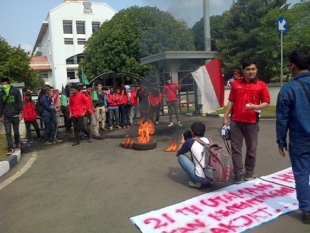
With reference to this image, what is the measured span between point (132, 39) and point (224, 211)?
83.3 ft

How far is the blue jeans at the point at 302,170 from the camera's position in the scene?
3.34 meters

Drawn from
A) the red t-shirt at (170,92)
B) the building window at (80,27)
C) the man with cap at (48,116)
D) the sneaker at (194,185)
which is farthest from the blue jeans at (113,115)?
the building window at (80,27)

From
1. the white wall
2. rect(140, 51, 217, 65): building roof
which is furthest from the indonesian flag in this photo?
the white wall

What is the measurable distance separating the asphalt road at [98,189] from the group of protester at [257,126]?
0.35m

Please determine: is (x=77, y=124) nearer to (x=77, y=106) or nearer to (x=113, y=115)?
(x=77, y=106)

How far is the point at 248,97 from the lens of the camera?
15.1 feet

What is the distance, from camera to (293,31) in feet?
59.7

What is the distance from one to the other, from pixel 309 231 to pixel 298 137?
3.26ft

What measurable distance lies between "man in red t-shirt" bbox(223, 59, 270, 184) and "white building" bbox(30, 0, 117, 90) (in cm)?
4384

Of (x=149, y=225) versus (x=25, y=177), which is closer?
(x=149, y=225)

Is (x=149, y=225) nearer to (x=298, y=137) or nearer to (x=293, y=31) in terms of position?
(x=298, y=137)

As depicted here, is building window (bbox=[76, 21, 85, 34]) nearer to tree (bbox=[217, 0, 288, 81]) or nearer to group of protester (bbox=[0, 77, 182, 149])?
tree (bbox=[217, 0, 288, 81])

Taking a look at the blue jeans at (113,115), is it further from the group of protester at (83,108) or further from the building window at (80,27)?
the building window at (80,27)

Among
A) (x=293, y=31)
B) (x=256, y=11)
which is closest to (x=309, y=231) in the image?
(x=293, y=31)
